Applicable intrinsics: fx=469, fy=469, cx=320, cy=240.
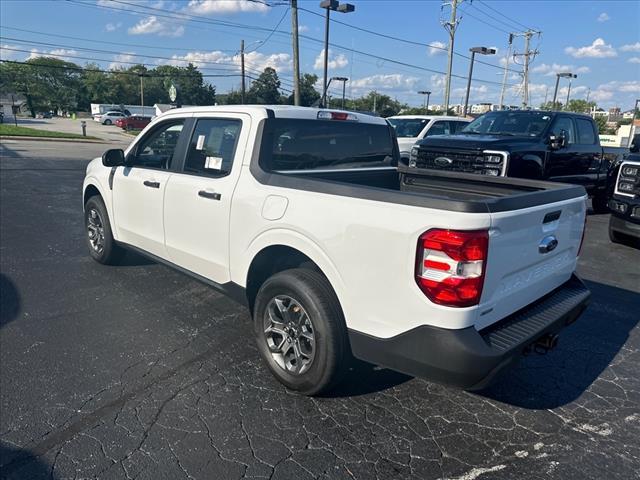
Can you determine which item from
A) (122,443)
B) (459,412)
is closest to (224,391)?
(122,443)

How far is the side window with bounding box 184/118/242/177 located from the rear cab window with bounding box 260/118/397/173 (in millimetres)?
315

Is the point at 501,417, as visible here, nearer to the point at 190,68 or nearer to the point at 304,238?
the point at 304,238

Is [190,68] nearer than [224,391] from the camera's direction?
No

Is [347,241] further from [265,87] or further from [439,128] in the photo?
[265,87]

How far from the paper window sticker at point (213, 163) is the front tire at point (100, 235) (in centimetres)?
195

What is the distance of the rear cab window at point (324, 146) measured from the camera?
349cm

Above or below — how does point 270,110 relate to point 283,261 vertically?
above

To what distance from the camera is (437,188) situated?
4098mm

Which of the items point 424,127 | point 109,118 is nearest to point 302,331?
point 424,127

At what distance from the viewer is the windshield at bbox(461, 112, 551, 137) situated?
9.03 m

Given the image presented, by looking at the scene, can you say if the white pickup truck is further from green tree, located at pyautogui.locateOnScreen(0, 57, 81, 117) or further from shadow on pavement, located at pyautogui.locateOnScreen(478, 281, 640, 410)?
green tree, located at pyautogui.locateOnScreen(0, 57, 81, 117)

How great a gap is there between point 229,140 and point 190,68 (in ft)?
339

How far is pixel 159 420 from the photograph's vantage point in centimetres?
280

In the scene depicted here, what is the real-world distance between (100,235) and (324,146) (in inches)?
121
